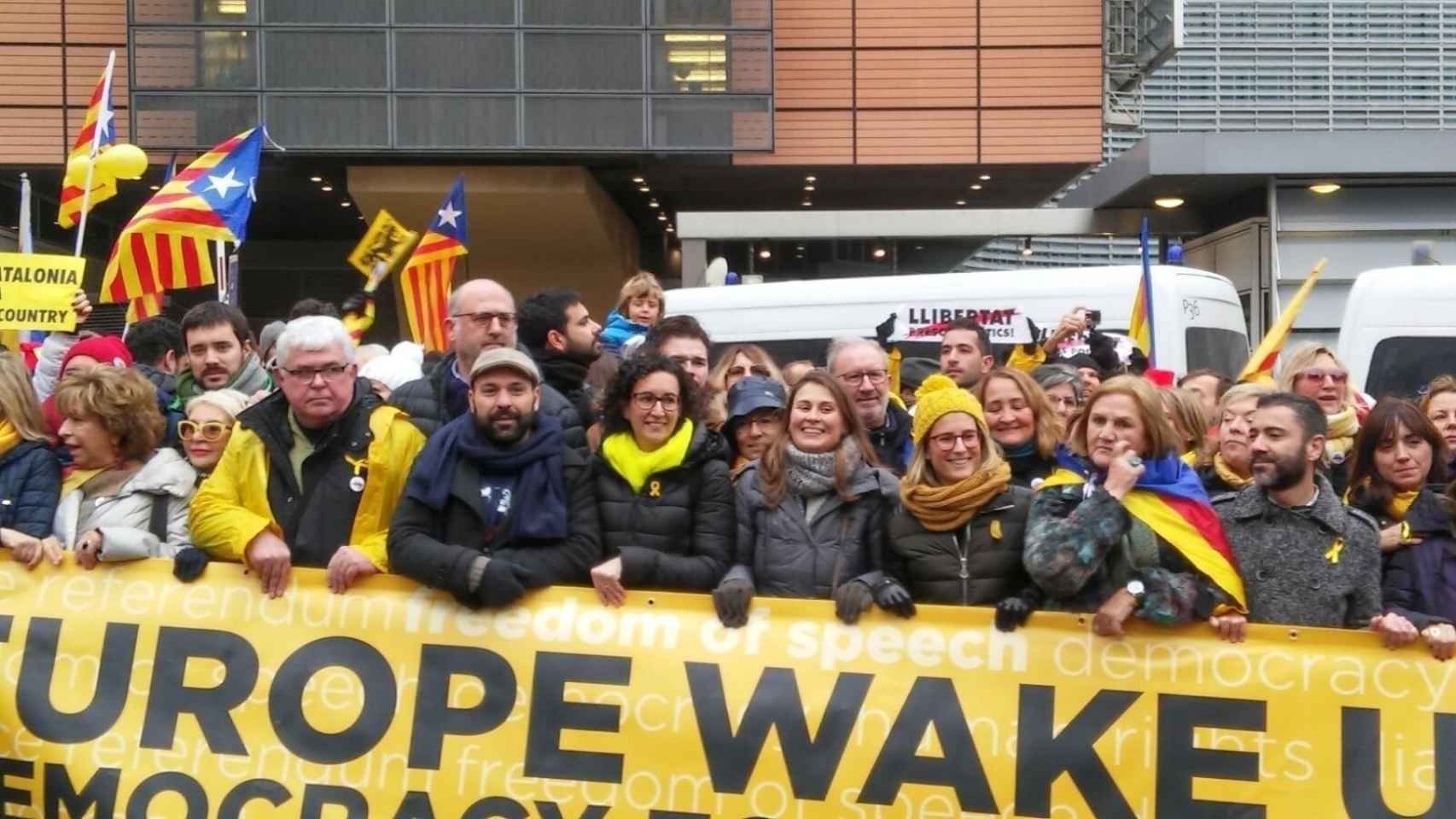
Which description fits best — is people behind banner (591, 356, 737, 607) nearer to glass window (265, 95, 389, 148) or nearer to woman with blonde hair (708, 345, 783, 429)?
woman with blonde hair (708, 345, 783, 429)

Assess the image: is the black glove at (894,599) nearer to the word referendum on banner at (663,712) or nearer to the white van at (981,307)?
the word referendum on banner at (663,712)

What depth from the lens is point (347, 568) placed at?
491 centimetres

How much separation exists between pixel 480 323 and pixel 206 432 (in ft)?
3.26

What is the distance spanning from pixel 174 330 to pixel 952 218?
30.6 ft

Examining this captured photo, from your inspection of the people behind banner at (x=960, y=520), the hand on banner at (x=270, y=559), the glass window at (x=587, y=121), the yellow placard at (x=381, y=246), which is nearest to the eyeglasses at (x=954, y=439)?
the people behind banner at (x=960, y=520)

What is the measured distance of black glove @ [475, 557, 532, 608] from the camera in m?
4.73

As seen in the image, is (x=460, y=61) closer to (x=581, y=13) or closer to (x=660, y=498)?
(x=581, y=13)

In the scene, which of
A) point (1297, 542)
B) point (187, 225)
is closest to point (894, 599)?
point (1297, 542)

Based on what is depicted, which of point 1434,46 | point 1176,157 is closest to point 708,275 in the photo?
point 1176,157

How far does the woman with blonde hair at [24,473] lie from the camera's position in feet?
17.2

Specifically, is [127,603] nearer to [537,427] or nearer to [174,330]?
[537,427]

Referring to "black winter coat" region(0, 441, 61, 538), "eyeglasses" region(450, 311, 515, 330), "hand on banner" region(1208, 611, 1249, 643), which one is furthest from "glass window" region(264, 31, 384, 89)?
"hand on banner" region(1208, 611, 1249, 643)

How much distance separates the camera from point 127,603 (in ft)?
16.7

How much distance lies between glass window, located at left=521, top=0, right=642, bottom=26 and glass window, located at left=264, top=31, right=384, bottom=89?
180cm
